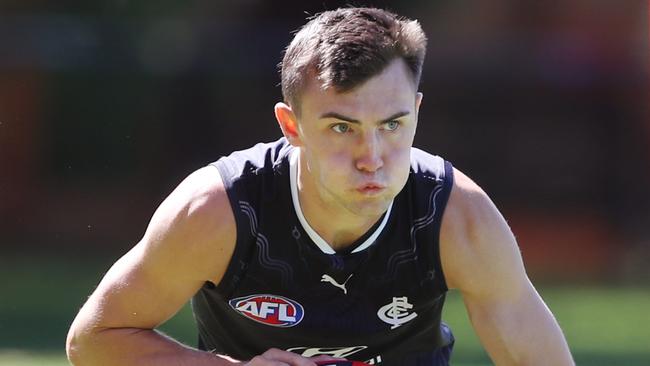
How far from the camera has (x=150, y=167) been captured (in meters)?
12.5

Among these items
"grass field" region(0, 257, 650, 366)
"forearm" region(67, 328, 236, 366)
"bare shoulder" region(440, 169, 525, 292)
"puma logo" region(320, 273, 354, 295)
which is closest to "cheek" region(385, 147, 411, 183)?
"bare shoulder" region(440, 169, 525, 292)

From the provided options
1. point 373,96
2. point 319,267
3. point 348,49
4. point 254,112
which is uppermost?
point 348,49

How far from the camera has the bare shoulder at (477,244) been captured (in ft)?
12.6

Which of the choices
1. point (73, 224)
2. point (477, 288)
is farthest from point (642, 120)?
point (477, 288)

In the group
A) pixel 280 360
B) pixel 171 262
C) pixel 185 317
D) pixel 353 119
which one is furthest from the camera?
pixel 185 317

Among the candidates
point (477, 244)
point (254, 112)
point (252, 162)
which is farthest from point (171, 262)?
point (254, 112)

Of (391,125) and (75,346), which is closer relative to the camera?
(391,125)

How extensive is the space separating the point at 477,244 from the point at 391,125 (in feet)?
1.94

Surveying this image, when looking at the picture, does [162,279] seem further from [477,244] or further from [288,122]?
[477,244]

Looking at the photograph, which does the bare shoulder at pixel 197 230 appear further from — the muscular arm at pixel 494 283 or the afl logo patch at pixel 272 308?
the muscular arm at pixel 494 283

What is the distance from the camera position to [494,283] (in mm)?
3891

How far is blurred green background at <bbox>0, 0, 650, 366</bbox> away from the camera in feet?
39.7

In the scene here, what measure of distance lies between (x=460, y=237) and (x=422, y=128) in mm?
8593

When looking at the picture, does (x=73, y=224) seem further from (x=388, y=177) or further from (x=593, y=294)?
(x=388, y=177)
